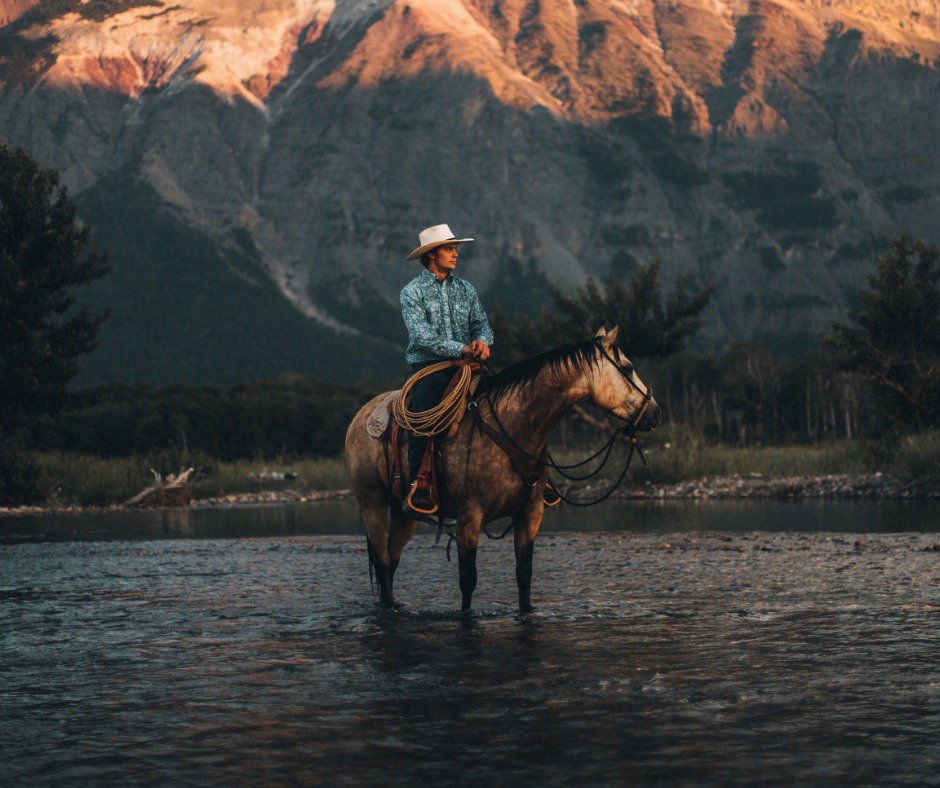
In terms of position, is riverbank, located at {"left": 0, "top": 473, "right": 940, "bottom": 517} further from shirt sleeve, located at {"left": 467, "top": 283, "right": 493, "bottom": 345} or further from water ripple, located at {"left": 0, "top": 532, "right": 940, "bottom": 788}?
shirt sleeve, located at {"left": 467, "top": 283, "right": 493, "bottom": 345}

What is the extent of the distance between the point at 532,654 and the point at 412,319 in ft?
10.5

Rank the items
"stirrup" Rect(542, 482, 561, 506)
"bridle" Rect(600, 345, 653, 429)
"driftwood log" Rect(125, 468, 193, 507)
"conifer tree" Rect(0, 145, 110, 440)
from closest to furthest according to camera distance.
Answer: "bridle" Rect(600, 345, 653, 429), "stirrup" Rect(542, 482, 561, 506), "conifer tree" Rect(0, 145, 110, 440), "driftwood log" Rect(125, 468, 193, 507)

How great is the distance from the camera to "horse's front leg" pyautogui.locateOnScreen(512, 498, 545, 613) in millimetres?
7938

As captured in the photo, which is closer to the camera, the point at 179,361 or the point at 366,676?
the point at 366,676

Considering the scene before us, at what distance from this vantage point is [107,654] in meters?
6.56

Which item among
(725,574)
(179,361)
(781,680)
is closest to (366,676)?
(781,680)

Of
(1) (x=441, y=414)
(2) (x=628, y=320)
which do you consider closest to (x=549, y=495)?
(1) (x=441, y=414)

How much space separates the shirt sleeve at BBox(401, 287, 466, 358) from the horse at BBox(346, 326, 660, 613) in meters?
0.40

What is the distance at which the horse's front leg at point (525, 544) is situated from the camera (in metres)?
7.94

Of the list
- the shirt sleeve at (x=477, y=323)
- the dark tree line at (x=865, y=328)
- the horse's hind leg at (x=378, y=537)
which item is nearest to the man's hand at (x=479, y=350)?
the shirt sleeve at (x=477, y=323)

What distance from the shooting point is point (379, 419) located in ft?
28.7

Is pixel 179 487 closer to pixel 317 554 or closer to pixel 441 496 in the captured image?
pixel 317 554

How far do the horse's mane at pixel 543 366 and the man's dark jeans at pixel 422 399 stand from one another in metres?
0.35

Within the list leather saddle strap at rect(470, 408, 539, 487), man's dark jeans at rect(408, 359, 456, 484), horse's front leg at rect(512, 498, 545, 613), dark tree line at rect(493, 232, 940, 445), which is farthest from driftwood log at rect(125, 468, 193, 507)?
leather saddle strap at rect(470, 408, 539, 487)
